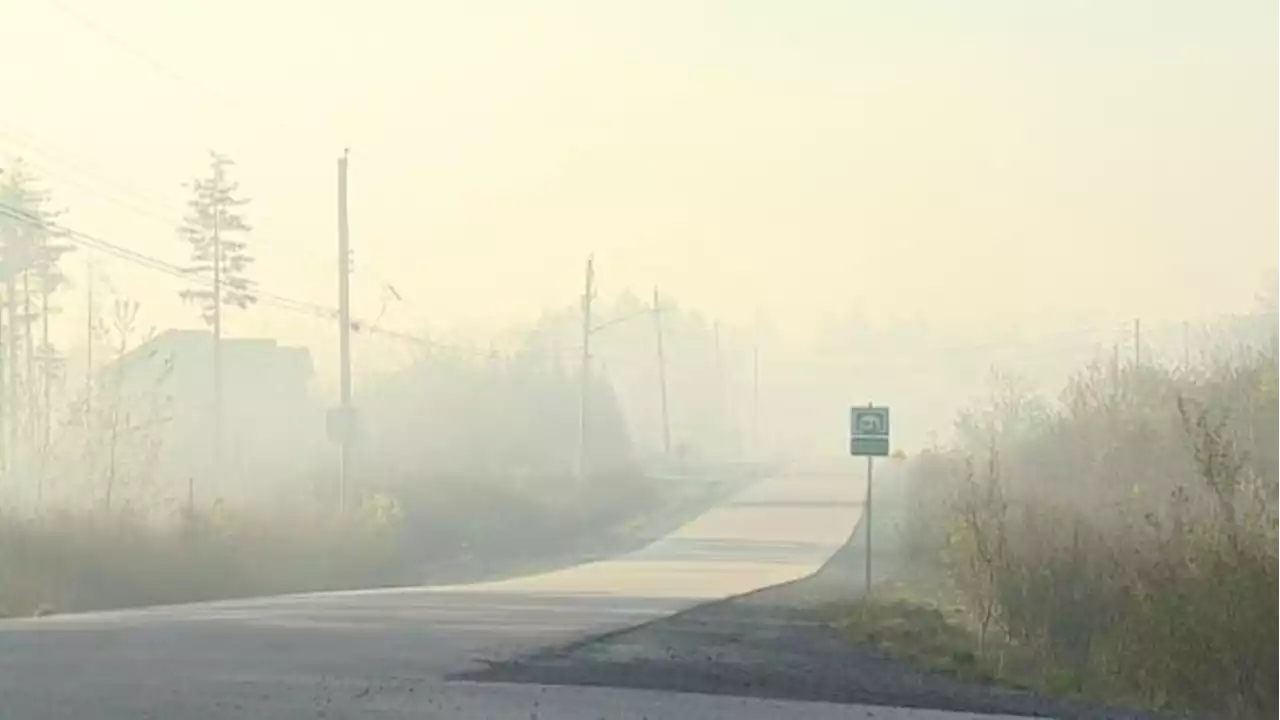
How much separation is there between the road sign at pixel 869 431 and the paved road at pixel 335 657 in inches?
144

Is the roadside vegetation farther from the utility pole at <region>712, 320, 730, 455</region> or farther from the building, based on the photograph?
the utility pole at <region>712, 320, 730, 455</region>

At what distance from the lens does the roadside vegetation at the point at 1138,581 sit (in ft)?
53.2

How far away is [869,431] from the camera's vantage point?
28125 mm

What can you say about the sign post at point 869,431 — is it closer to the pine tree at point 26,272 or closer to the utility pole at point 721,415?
the pine tree at point 26,272

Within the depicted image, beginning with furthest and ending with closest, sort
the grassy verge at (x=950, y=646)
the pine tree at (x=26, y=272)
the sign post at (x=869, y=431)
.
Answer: the pine tree at (x=26, y=272), the sign post at (x=869, y=431), the grassy verge at (x=950, y=646)

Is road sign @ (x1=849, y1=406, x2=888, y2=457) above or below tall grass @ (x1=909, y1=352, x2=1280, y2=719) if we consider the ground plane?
above

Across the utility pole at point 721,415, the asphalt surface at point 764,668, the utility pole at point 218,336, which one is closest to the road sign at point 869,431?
the asphalt surface at point 764,668

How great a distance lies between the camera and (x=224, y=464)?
6569 centimetres

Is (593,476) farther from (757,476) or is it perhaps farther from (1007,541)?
(1007,541)

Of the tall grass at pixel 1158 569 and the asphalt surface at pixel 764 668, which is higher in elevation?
the tall grass at pixel 1158 569

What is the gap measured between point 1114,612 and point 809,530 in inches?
1706

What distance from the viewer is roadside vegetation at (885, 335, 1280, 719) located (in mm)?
16219

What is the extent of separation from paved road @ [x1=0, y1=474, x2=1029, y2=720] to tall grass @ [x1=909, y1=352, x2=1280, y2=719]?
3738 millimetres

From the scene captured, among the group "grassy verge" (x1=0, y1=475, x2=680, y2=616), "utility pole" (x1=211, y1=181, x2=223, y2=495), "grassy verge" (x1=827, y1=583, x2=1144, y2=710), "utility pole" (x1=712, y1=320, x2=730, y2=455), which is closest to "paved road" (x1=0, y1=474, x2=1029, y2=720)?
"grassy verge" (x1=827, y1=583, x2=1144, y2=710)
